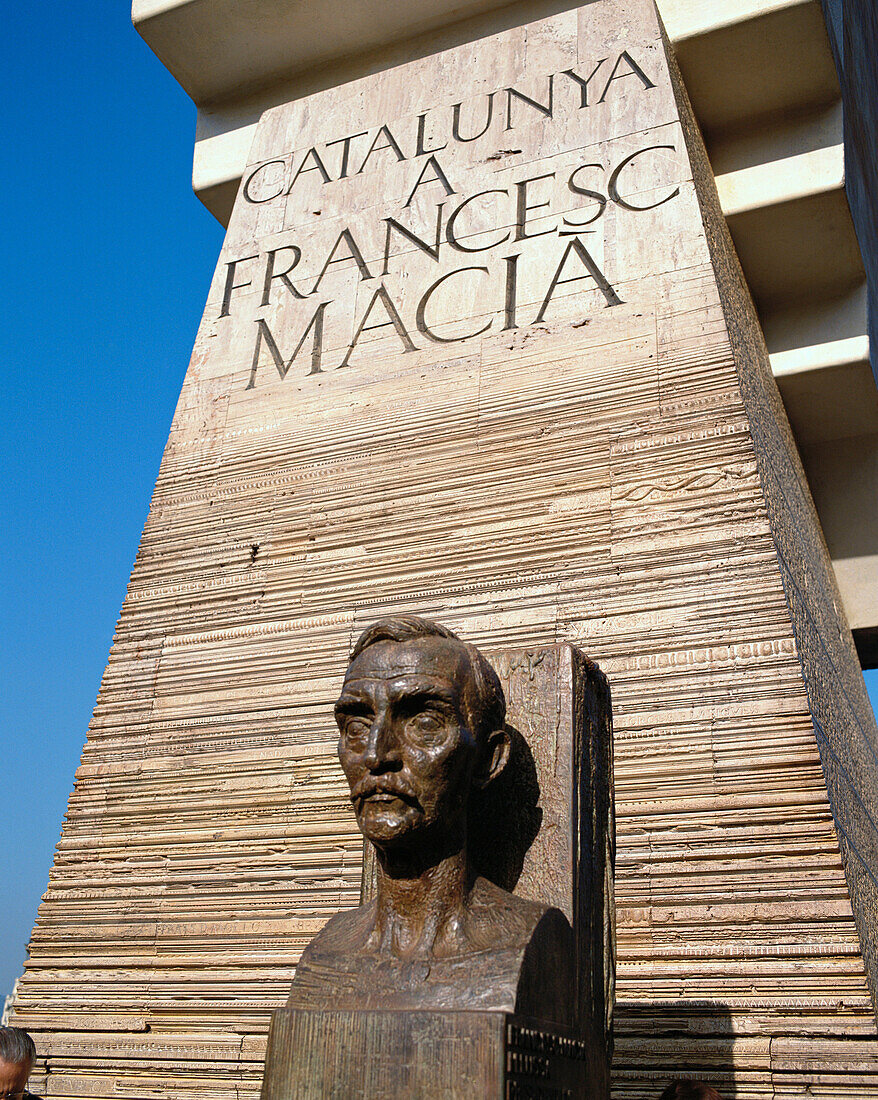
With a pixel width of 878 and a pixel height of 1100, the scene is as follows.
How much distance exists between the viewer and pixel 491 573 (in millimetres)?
4660

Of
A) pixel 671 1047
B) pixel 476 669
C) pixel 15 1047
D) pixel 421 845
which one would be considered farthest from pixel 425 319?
pixel 15 1047

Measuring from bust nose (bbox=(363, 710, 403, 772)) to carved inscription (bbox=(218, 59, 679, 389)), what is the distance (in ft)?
10.7

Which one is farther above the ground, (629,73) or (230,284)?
(629,73)

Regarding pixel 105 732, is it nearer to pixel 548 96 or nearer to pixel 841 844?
pixel 841 844

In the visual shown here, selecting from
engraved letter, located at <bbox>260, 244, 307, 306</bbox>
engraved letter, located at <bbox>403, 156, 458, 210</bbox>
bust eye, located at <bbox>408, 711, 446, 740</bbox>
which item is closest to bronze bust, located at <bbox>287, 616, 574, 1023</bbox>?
bust eye, located at <bbox>408, 711, 446, 740</bbox>

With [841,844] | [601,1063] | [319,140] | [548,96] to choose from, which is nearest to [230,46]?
[319,140]

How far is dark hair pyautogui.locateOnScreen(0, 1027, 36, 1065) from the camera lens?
9.03 ft

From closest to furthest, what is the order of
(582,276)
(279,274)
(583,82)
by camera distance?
(582,276)
(583,82)
(279,274)

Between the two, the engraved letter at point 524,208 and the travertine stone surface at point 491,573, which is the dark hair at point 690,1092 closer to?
the travertine stone surface at point 491,573

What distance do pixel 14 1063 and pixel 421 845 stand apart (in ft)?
4.08

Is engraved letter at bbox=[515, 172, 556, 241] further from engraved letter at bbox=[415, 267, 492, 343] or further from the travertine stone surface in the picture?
engraved letter at bbox=[415, 267, 492, 343]

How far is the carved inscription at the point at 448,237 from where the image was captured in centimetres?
542

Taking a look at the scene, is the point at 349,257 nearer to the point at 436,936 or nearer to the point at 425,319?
the point at 425,319

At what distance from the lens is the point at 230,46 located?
718 cm
